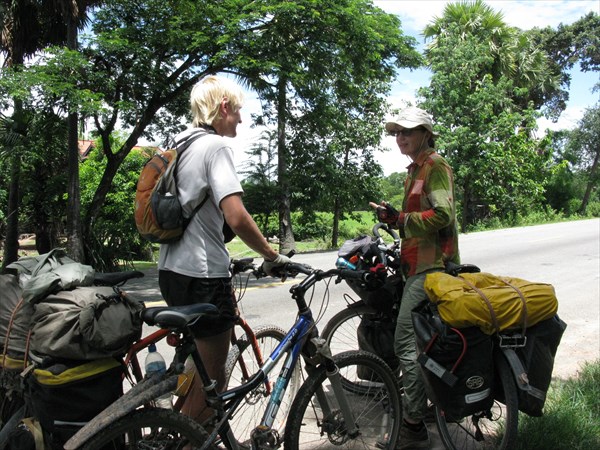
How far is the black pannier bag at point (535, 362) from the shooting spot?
2770 millimetres

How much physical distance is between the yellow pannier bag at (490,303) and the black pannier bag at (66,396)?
1681 millimetres

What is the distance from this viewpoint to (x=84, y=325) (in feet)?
6.99

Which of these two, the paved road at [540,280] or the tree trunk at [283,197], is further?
the tree trunk at [283,197]

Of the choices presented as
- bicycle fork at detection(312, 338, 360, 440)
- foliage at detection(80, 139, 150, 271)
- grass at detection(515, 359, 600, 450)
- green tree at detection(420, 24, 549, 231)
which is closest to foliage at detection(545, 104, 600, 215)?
green tree at detection(420, 24, 549, 231)

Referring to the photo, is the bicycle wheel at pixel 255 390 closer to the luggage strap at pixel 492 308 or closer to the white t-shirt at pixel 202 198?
the white t-shirt at pixel 202 198

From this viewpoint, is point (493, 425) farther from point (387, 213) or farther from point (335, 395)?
point (387, 213)

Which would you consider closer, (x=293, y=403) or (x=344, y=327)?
(x=293, y=403)

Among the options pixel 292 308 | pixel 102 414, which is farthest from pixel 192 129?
pixel 292 308

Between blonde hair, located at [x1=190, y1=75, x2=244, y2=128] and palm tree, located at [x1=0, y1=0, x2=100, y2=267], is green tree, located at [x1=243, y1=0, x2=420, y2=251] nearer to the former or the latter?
palm tree, located at [x1=0, y1=0, x2=100, y2=267]

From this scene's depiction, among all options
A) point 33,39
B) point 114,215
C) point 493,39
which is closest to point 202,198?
point 114,215

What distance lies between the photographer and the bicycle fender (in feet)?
6.49

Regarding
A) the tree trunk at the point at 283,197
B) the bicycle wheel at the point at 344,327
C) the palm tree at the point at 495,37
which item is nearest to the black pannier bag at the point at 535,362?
the bicycle wheel at the point at 344,327

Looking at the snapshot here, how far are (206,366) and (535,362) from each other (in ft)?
5.75

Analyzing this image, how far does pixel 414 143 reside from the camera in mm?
3434
